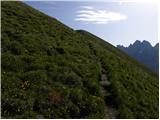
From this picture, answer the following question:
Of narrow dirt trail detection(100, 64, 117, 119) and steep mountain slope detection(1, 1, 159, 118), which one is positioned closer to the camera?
steep mountain slope detection(1, 1, 159, 118)

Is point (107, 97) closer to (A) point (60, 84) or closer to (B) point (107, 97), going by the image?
(B) point (107, 97)

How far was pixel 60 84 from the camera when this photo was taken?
60.2 feet

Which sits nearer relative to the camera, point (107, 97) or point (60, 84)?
point (60, 84)

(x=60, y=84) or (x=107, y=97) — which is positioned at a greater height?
(x=60, y=84)

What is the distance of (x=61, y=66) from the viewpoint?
21.3 m

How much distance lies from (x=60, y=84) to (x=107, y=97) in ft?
9.86

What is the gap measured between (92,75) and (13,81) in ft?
20.1

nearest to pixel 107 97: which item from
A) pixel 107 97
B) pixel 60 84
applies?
pixel 107 97

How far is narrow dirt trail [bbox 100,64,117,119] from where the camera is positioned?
1725 centimetres

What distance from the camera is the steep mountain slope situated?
1608cm

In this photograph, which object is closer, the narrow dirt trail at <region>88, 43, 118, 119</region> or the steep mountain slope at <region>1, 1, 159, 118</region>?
the steep mountain slope at <region>1, 1, 159, 118</region>

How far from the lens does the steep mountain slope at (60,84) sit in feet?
52.7

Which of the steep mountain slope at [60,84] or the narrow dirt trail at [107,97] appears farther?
the narrow dirt trail at [107,97]

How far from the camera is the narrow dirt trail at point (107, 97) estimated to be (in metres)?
17.2
